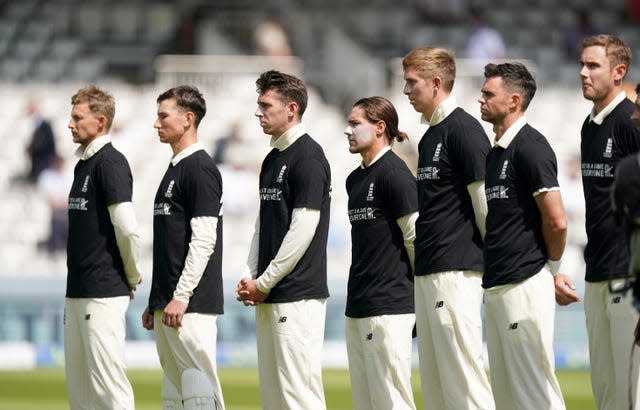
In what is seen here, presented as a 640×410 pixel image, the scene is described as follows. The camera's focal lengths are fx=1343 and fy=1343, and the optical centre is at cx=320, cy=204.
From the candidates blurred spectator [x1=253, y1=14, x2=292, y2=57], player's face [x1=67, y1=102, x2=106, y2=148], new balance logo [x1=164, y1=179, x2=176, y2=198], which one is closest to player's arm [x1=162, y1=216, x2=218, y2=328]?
new balance logo [x1=164, y1=179, x2=176, y2=198]

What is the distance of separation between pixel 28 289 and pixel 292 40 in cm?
1039

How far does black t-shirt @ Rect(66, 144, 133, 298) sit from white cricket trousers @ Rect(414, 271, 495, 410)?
7.11ft

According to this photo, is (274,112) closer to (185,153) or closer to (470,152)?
(185,153)

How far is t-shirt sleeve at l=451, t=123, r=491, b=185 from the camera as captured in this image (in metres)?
7.35

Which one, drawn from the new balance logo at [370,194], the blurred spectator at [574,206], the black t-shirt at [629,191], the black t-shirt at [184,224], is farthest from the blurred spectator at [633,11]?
the black t-shirt at [629,191]

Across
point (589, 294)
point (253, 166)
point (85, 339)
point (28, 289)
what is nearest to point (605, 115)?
point (589, 294)

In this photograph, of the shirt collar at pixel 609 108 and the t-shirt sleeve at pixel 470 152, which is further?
the t-shirt sleeve at pixel 470 152

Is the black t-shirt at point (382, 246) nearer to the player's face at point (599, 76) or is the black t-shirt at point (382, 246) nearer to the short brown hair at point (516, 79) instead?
the short brown hair at point (516, 79)

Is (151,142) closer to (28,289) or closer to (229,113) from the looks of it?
(229,113)

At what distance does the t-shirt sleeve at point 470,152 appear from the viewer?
7352 mm

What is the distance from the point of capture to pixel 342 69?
23.8 m

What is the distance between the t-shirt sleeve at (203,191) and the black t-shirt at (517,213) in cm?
172

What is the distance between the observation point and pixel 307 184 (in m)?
7.71

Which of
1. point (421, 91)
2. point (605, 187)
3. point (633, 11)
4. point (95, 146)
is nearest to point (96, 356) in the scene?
point (95, 146)
